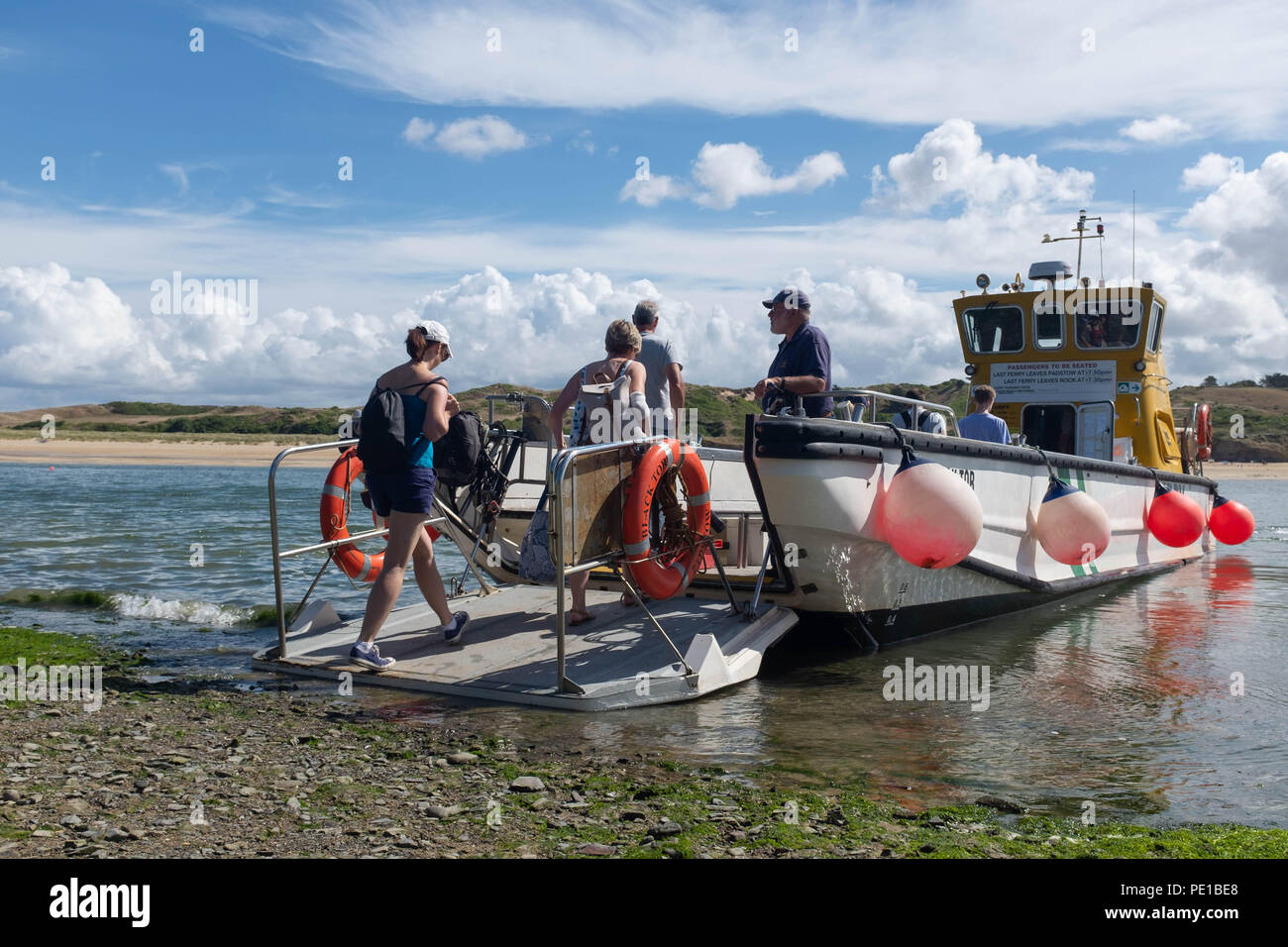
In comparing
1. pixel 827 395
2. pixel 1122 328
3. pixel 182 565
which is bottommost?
pixel 182 565

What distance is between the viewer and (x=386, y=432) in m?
5.62

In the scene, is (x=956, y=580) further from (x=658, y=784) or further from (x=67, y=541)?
(x=67, y=541)

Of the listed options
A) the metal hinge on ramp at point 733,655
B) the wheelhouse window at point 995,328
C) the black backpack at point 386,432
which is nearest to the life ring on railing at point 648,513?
the metal hinge on ramp at point 733,655

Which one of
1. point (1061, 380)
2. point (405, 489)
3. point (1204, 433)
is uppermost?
point (1061, 380)

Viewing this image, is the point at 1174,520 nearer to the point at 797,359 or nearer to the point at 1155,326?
the point at 1155,326

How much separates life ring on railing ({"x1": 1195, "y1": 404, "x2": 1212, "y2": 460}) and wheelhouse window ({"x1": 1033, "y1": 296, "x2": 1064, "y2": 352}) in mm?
3932

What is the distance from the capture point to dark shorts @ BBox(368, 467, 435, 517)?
18.9ft

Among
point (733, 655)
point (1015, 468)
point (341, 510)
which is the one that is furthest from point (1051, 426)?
point (341, 510)

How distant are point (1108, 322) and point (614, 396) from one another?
8.63m

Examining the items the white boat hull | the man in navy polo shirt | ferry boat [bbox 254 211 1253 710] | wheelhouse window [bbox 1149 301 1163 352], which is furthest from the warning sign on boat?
the man in navy polo shirt

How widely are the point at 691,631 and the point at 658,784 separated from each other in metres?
2.47

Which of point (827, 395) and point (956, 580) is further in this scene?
point (956, 580)
